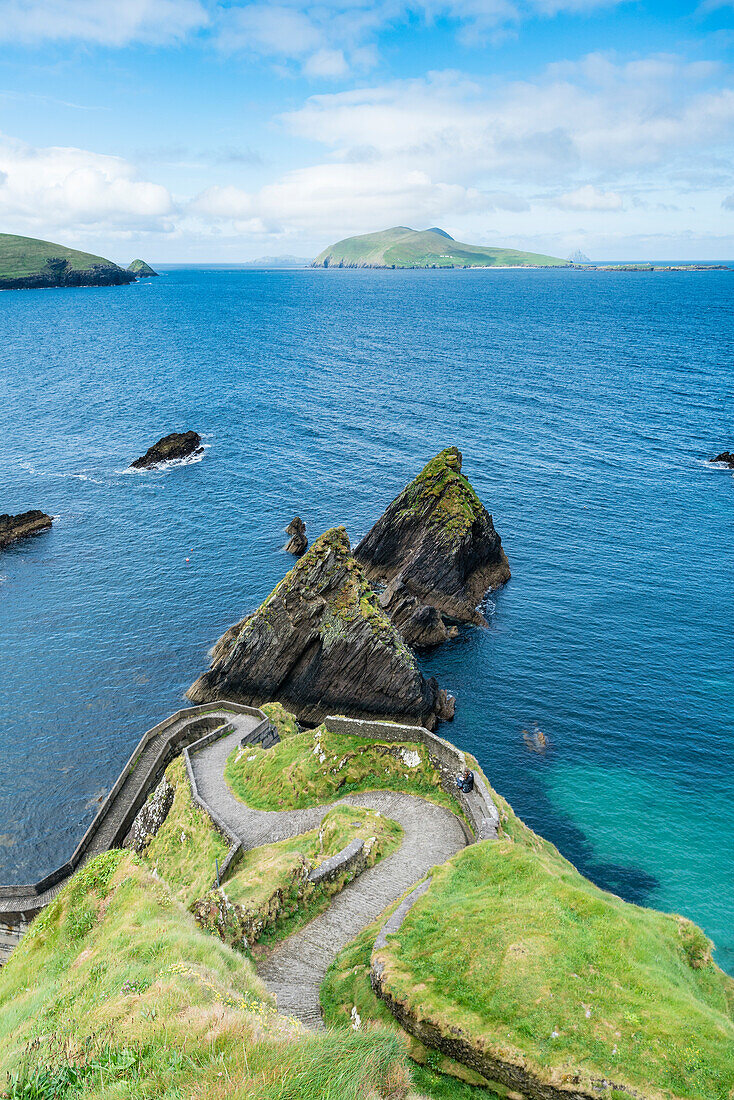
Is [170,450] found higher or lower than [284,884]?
higher

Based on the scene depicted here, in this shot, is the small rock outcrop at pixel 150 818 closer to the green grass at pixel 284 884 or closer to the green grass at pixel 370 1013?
the green grass at pixel 284 884

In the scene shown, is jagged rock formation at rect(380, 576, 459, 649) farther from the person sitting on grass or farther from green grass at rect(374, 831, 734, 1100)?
green grass at rect(374, 831, 734, 1100)

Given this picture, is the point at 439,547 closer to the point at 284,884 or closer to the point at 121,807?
the point at 121,807

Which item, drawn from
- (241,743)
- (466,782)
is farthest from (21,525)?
(466,782)

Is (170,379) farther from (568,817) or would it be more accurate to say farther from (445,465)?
(568,817)

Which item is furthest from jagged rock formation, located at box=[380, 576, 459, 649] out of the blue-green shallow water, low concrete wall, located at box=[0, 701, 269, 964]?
low concrete wall, located at box=[0, 701, 269, 964]

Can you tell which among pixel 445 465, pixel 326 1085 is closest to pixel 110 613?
pixel 445 465
